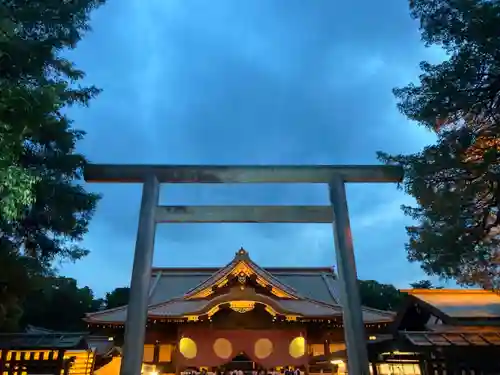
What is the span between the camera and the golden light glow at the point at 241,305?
10203 mm

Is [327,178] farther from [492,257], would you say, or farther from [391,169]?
[492,257]

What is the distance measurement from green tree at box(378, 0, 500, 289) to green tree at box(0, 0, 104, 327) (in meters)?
7.59

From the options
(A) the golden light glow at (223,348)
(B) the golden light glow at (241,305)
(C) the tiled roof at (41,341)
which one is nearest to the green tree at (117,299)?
(A) the golden light glow at (223,348)

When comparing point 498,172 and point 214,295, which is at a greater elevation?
point 498,172

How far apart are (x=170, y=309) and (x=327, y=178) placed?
734 cm

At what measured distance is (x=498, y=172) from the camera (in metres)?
7.47

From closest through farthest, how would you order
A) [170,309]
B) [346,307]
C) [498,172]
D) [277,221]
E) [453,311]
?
1. [346,307]
2. [277,221]
3. [498,172]
4. [453,311]
5. [170,309]

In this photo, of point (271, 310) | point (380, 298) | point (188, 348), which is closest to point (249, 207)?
point (271, 310)

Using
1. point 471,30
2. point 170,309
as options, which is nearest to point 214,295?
point 170,309

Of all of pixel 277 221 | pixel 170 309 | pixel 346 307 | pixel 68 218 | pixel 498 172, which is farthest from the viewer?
pixel 170 309

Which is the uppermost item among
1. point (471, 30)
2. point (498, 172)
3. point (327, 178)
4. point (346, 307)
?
point (471, 30)

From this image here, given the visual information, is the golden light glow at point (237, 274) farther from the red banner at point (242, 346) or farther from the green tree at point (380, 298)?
the green tree at point (380, 298)

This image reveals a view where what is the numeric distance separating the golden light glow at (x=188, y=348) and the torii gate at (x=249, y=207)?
6584 mm

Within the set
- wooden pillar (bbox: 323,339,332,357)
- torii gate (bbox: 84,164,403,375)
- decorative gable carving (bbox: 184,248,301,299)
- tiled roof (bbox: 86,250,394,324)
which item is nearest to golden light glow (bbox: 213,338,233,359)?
tiled roof (bbox: 86,250,394,324)
